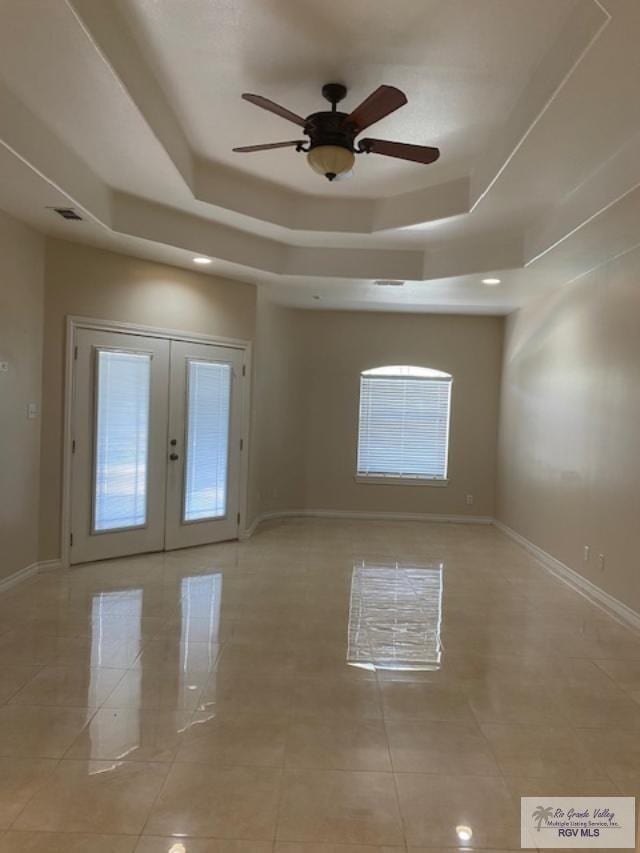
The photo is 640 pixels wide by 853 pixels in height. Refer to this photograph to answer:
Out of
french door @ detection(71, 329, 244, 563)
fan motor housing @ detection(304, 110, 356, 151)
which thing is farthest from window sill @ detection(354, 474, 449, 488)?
fan motor housing @ detection(304, 110, 356, 151)

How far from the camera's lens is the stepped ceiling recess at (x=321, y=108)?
2.55m

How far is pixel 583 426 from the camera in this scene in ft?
16.7

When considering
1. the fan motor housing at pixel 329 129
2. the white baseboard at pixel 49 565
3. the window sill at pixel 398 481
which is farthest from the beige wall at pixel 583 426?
the white baseboard at pixel 49 565

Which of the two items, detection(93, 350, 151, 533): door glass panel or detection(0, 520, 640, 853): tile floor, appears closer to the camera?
detection(0, 520, 640, 853): tile floor

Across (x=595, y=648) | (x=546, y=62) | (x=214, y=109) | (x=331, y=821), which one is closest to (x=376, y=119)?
(x=546, y=62)

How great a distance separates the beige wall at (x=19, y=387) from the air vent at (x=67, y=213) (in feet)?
1.39

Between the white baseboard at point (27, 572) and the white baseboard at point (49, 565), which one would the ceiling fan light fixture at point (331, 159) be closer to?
the white baseboard at point (27, 572)

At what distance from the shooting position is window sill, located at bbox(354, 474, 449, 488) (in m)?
7.81

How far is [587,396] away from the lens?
16.6 ft

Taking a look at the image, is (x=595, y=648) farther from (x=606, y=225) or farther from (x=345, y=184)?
(x=345, y=184)

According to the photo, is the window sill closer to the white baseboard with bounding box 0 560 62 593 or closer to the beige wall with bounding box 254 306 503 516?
the beige wall with bounding box 254 306 503 516

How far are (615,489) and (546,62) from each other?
3047 millimetres

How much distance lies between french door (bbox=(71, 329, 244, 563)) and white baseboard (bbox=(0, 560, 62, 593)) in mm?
180

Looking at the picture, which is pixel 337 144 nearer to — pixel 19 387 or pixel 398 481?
pixel 19 387
